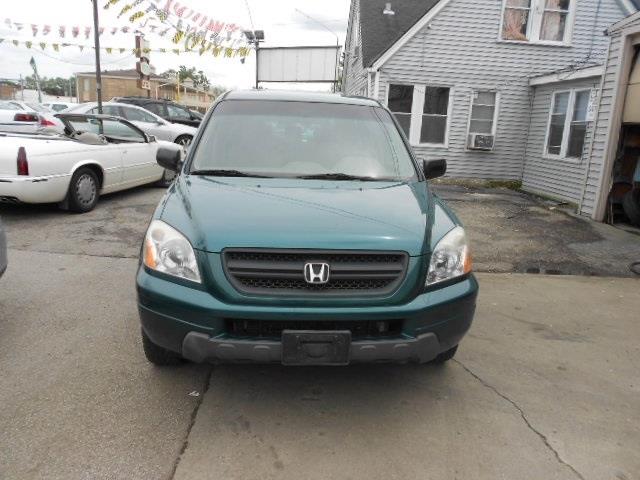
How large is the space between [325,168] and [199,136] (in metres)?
0.97

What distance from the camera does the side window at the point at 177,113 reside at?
17.2 metres

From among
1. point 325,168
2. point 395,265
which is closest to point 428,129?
point 325,168

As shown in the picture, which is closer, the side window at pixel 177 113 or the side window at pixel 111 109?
the side window at pixel 111 109

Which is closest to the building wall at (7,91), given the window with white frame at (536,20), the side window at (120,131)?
the side window at (120,131)

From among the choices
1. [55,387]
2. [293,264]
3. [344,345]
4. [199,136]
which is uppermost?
[199,136]

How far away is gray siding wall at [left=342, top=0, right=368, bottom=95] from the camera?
1584 cm

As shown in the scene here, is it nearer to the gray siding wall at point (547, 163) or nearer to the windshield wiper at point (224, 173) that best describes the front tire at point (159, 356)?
the windshield wiper at point (224, 173)

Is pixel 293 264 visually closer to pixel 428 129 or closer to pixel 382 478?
pixel 382 478

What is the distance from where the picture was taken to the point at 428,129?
14.1 meters

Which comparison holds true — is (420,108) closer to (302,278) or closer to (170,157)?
(170,157)

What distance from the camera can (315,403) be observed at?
293cm

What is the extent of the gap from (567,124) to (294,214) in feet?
36.7

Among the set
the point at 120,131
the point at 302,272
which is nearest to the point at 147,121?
the point at 120,131

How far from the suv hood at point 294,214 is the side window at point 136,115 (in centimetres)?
1167
